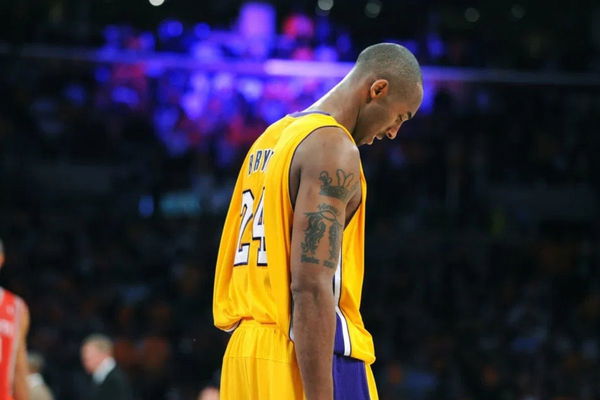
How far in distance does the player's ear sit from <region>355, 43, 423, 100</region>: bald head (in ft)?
0.04

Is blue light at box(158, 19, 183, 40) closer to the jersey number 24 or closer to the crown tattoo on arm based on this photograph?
the jersey number 24

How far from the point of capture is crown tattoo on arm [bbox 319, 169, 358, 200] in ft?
9.80

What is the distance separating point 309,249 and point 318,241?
0.04 metres

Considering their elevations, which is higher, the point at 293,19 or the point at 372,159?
the point at 293,19

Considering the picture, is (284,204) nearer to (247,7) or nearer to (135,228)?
(135,228)

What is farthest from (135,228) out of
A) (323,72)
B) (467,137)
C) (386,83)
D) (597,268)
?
(386,83)

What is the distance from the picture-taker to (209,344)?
40.5 ft

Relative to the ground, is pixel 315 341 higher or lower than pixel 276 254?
lower

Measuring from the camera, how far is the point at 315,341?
9.58 ft

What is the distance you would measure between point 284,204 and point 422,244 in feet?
38.3

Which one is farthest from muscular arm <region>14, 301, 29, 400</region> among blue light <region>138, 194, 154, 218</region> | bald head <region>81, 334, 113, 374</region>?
blue light <region>138, 194, 154, 218</region>

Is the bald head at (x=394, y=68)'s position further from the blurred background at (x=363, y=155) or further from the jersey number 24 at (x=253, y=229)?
the blurred background at (x=363, y=155)

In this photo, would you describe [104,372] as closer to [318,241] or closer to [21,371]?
[21,371]

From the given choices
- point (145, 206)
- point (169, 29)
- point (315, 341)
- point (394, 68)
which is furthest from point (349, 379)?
point (169, 29)
